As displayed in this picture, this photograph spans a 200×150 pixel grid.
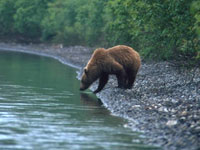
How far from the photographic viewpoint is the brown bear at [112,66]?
16.4 m

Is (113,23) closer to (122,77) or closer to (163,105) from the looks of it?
(122,77)

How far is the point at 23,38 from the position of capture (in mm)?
56344

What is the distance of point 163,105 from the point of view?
13.8 m

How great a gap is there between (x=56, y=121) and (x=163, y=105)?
302 centimetres

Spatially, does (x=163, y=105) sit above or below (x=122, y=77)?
below

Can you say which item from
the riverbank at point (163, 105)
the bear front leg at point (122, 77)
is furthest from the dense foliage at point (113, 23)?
the bear front leg at point (122, 77)

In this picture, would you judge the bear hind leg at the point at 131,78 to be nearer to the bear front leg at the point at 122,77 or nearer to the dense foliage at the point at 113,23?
the bear front leg at the point at 122,77

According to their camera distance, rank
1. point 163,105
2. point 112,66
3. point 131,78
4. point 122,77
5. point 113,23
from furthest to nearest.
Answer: point 113,23
point 131,78
point 122,77
point 112,66
point 163,105

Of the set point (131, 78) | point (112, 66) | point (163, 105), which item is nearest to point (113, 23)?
point (131, 78)

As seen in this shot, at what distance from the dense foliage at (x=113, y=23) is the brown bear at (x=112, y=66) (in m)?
1.43

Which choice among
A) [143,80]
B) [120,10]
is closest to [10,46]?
[120,10]

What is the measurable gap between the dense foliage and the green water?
3010mm

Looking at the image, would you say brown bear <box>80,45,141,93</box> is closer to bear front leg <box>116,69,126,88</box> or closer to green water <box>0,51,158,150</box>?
bear front leg <box>116,69,126,88</box>

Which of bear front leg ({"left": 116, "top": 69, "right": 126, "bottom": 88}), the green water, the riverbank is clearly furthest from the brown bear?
the green water
